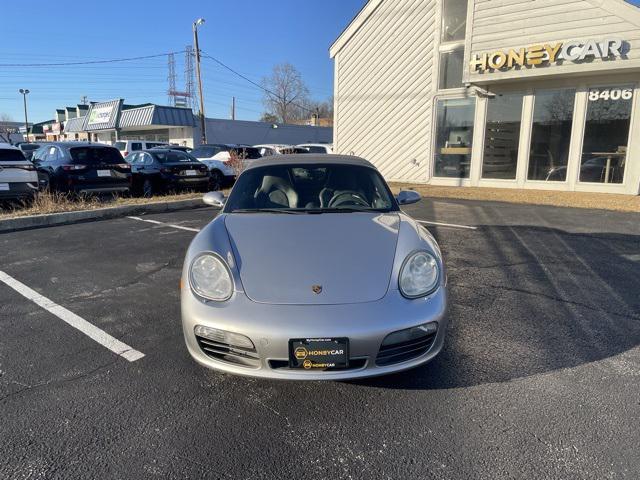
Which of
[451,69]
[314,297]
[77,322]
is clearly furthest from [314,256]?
[451,69]

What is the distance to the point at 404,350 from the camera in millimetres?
2455

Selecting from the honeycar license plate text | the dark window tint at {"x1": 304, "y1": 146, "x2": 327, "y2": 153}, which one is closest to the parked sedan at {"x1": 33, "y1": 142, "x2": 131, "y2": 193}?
the dark window tint at {"x1": 304, "y1": 146, "x2": 327, "y2": 153}

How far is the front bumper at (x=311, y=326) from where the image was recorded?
2.31m

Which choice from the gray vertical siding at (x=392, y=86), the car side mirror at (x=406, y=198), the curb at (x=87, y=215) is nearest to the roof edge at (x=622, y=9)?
the gray vertical siding at (x=392, y=86)

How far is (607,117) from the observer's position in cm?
1166

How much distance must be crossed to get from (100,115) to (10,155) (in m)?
35.4

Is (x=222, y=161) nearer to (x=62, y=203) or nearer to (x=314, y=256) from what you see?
(x=62, y=203)

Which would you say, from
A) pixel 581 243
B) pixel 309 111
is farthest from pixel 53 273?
pixel 309 111

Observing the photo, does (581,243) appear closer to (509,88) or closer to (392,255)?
(392,255)

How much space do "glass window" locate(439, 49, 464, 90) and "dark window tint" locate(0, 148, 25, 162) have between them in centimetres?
1218

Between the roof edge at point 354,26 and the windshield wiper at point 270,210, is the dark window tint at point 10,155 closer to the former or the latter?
the windshield wiper at point 270,210

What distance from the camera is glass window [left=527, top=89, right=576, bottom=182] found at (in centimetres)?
1225

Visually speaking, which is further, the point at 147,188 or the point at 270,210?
the point at 147,188

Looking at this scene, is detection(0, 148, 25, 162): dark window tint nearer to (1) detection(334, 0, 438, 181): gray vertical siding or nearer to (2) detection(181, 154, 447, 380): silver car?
(2) detection(181, 154, 447, 380): silver car
